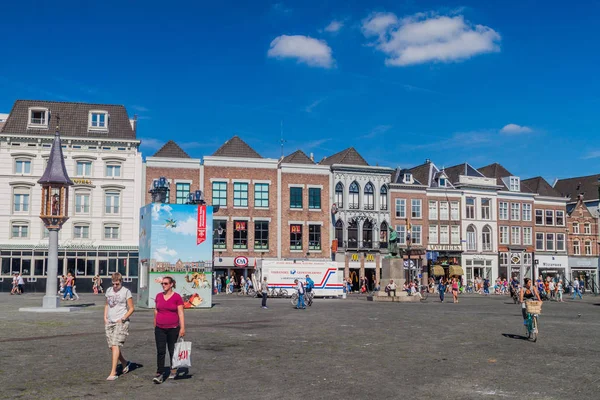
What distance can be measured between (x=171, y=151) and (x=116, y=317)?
45.6 m

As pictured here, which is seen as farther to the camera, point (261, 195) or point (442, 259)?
point (442, 259)

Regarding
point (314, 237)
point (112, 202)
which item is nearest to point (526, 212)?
point (314, 237)

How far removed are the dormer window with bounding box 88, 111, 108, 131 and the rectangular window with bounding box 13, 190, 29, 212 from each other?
25.5 feet

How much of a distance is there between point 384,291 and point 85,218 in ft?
85.9

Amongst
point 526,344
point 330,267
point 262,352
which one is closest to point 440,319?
point 526,344

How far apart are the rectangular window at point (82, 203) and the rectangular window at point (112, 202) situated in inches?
56.0

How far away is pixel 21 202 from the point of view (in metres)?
51.3

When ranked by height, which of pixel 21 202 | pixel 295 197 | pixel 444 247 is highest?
pixel 295 197

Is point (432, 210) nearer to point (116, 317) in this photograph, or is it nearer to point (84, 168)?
point (84, 168)

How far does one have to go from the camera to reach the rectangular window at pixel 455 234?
2525 inches

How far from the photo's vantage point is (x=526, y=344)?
16734 millimetres

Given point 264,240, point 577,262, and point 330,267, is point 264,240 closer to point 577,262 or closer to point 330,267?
point 330,267

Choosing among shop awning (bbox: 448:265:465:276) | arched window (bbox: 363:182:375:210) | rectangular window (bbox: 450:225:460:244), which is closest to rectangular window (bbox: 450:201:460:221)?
rectangular window (bbox: 450:225:460:244)

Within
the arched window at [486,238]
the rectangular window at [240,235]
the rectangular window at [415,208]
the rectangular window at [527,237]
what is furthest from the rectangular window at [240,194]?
the rectangular window at [527,237]
